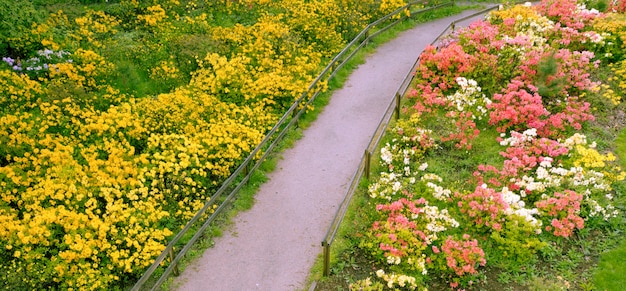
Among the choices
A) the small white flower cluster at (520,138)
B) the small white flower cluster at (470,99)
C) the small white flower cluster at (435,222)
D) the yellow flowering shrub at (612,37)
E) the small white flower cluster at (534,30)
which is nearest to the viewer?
the small white flower cluster at (435,222)

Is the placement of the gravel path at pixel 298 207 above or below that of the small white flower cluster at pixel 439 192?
above

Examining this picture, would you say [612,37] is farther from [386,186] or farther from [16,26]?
[16,26]

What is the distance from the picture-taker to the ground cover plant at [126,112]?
9.31m

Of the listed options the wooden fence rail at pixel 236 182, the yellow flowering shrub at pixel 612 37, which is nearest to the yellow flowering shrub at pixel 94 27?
the wooden fence rail at pixel 236 182

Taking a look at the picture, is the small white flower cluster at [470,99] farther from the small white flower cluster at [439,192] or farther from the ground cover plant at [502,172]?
the small white flower cluster at [439,192]

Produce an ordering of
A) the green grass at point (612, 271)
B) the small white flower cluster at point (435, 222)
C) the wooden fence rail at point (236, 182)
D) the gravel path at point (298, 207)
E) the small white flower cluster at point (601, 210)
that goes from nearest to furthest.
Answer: the wooden fence rail at point (236, 182), the green grass at point (612, 271), the gravel path at point (298, 207), the small white flower cluster at point (435, 222), the small white flower cluster at point (601, 210)

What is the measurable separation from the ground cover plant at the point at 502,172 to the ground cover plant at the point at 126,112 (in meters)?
4.09

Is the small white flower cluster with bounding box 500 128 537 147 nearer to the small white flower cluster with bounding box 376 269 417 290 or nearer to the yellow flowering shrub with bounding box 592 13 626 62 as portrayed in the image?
the small white flower cluster with bounding box 376 269 417 290

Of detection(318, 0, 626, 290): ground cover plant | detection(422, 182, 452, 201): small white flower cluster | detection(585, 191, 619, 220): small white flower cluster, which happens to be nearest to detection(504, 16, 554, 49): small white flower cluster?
detection(318, 0, 626, 290): ground cover plant

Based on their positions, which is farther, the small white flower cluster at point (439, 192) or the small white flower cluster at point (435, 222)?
the small white flower cluster at point (439, 192)

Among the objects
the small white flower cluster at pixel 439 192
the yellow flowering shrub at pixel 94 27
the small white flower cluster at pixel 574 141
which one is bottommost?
the small white flower cluster at pixel 574 141

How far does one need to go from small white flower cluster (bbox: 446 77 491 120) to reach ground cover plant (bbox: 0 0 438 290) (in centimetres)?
507

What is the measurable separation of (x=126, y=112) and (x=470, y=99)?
10621 mm

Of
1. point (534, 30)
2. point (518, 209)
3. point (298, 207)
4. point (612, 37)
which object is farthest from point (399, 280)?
point (612, 37)
